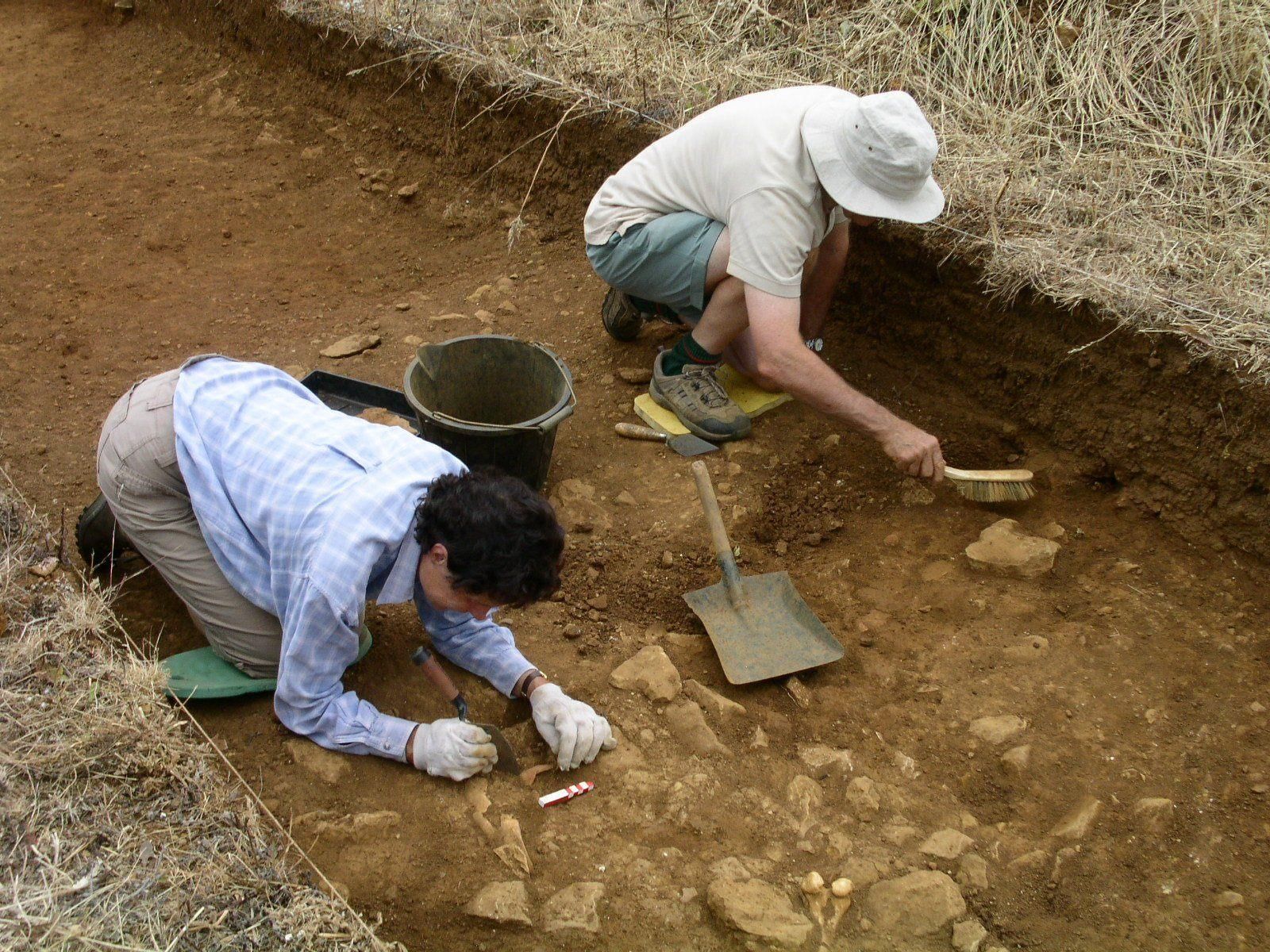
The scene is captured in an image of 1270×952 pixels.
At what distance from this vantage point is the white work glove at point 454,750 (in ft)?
6.93

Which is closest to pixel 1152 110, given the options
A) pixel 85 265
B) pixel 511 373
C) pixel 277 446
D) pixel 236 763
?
pixel 511 373

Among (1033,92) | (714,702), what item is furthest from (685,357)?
(1033,92)

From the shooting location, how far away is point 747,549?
10.2 ft

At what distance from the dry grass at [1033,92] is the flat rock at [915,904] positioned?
5.65 ft

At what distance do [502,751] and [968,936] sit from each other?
102cm

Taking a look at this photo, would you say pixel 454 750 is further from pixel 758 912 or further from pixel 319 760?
pixel 758 912

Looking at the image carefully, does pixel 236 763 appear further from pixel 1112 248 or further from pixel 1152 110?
pixel 1152 110

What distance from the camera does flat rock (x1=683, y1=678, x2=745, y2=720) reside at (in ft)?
8.14

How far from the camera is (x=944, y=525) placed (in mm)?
3090

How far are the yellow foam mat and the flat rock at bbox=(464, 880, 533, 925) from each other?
182cm

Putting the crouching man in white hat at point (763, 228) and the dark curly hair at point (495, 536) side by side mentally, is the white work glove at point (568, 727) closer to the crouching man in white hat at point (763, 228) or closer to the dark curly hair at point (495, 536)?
the dark curly hair at point (495, 536)

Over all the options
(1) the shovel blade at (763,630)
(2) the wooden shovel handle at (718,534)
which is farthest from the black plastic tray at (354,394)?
(1) the shovel blade at (763,630)

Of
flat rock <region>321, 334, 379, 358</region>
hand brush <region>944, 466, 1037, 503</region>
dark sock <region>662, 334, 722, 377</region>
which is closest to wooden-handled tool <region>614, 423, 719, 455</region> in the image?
dark sock <region>662, 334, 722, 377</region>

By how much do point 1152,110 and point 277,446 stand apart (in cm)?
350
